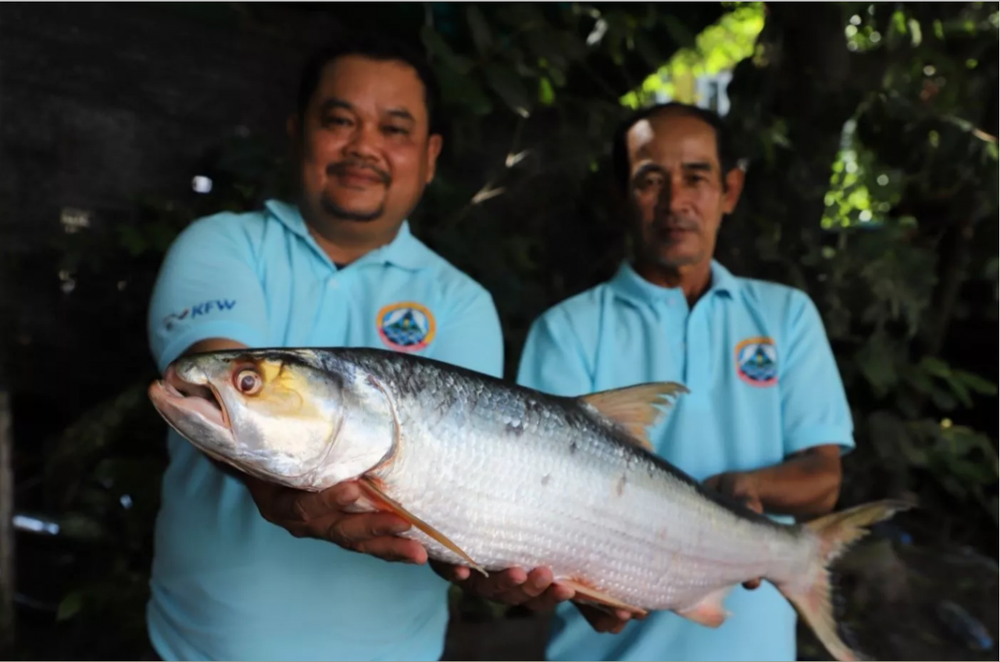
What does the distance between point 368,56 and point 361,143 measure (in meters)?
0.25

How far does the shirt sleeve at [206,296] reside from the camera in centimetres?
167

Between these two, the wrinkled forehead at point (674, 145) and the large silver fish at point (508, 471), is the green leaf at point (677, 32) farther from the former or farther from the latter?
the large silver fish at point (508, 471)

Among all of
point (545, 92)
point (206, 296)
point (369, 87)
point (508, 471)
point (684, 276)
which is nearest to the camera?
point (508, 471)

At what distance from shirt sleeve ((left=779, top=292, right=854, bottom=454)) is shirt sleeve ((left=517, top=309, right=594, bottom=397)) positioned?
Result: 22.0 inches

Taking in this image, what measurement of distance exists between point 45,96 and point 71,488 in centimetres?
156

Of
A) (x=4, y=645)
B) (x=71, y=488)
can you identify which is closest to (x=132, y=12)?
(x=71, y=488)

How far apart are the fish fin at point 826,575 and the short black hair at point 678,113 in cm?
98

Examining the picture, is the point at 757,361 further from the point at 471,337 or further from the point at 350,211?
the point at 350,211

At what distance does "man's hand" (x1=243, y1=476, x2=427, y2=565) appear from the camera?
1.35 m

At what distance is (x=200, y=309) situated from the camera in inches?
66.6

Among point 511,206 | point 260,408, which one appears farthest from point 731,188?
point 260,408

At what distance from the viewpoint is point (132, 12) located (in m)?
3.29

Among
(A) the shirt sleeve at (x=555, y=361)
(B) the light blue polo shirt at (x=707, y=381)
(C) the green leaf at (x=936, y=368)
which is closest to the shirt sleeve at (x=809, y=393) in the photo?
(B) the light blue polo shirt at (x=707, y=381)

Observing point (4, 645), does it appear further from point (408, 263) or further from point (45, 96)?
point (408, 263)
